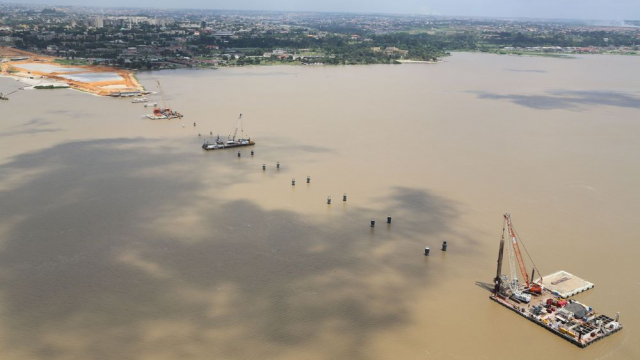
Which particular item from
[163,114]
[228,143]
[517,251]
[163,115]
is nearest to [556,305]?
[517,251]

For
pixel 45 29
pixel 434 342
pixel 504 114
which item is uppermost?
pixel 45 29

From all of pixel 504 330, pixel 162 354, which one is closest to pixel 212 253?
pixel 162 354

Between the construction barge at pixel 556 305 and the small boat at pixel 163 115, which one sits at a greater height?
the small boat at pixel 163 115

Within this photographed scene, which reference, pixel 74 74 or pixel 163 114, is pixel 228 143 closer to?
pixel 163 114

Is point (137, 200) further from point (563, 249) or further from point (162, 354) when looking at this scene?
point (563, 249)

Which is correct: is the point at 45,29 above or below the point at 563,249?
above

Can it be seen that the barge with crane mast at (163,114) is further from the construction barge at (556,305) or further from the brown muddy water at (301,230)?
the construction barge at (556,305)

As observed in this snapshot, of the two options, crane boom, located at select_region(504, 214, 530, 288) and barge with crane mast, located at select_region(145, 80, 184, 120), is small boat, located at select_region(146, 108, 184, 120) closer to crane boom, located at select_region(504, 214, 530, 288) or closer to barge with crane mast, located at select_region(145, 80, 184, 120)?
barge with crane mast, located at select_region(145, 80, 184, 120)

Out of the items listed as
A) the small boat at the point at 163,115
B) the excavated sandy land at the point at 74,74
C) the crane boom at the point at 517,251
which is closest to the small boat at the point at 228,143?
the small boat at the point at 163,115
